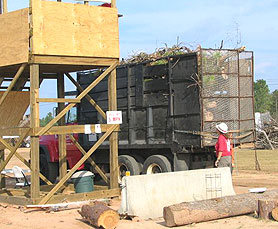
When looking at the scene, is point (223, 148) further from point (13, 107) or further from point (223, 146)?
point (13, 107)

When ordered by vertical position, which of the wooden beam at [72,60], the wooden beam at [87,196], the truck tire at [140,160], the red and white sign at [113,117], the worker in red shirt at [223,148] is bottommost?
the wooden beam at [87,196]

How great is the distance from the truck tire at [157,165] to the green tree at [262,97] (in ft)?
254

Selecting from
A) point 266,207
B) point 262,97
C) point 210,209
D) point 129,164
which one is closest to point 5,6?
point 129,164

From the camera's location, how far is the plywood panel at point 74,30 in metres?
12.5

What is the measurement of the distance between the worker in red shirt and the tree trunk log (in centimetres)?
197

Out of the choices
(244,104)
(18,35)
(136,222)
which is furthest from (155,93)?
(136,222)

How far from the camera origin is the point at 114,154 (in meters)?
13.9

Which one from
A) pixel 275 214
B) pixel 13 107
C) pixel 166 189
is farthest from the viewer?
pixel 13 107

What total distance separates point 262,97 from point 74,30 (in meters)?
87.4

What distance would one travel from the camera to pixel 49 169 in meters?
18.4

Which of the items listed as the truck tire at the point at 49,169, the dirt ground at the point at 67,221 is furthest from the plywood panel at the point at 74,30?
the truck tire at the point at 49,169

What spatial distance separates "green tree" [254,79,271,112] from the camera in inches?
3708

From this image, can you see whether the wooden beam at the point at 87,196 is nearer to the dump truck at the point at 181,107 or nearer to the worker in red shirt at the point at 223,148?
the dump truck at the point at 181,107

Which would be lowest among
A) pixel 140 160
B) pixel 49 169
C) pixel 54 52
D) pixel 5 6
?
pixel 49 169
